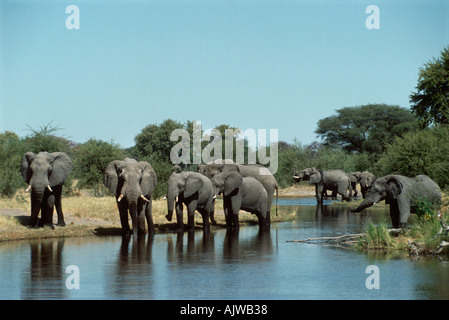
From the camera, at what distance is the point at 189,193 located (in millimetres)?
22312

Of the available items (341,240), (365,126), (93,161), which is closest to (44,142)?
(93,161)

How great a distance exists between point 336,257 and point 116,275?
5.31 metres

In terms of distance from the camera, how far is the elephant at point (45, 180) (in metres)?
21.7

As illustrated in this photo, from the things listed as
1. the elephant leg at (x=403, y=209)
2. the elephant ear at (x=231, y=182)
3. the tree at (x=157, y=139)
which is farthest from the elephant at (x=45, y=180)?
the tree at (x=157, y=139)

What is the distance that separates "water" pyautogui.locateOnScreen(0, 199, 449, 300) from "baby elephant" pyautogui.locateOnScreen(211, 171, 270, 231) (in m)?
2.65

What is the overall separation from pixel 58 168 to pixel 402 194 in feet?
33.6

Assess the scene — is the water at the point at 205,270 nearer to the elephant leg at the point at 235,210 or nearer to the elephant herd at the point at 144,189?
the elephant herd at the point at 144,189

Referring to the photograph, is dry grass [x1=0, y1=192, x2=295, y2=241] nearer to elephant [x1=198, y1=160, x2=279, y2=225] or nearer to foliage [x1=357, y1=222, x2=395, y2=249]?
elephant [x1=198, y1=160, x2=279, y2=225]

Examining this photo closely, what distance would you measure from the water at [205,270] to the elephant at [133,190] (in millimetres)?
702

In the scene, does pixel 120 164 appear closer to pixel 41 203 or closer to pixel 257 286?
pixel 41 203

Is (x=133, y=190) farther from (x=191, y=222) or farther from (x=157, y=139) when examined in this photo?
(x=157, y=139)
